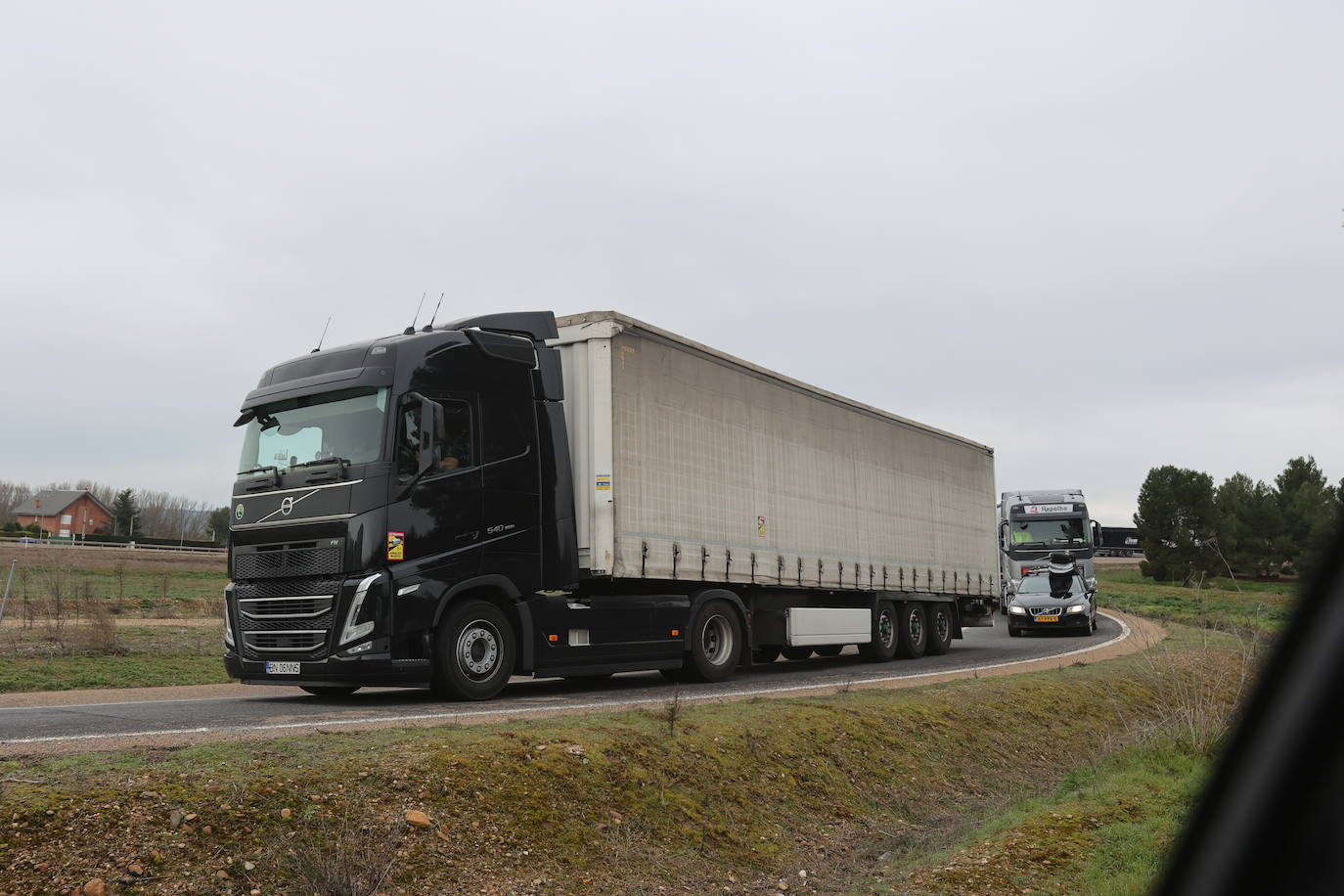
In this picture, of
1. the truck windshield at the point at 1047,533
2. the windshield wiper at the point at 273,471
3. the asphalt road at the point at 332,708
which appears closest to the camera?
the asphalt road at the point at 332,708

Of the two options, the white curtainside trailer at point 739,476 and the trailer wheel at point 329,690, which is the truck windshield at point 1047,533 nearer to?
the white curtainside trailer at point 739,476

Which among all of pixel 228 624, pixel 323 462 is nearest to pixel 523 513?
pixel 323 462

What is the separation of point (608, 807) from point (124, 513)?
346 feet

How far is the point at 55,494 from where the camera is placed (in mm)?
122125

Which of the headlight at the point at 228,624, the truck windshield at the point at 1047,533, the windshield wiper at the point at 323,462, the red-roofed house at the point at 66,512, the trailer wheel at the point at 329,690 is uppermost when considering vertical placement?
the red-roofed house at the point at 66,512

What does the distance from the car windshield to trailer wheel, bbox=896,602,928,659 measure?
11099 mm

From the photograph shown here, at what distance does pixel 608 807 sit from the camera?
799cm

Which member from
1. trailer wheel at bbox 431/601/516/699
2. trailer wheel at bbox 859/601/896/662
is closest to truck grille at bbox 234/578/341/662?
trailer wheel at bbox 431/601/516/699

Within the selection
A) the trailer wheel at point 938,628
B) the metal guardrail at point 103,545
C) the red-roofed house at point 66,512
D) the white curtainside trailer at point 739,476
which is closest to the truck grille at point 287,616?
the white curtainside trailer at point 739,476

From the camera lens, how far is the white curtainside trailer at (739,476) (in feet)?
45.7

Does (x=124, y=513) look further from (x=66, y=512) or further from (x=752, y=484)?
(x=752, y=484)

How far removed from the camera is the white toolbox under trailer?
550 inches

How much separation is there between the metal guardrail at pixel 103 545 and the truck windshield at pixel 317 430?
196 ft

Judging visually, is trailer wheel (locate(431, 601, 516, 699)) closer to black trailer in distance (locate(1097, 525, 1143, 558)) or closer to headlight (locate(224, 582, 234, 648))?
headlight (locate(224, 582, 234, 648))
